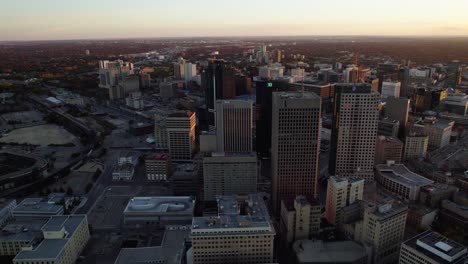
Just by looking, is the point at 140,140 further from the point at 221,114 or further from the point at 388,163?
the point at 388,163

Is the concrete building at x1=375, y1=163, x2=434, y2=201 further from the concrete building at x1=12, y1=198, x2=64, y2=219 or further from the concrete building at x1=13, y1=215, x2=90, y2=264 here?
the concrete building at x1=12, y1=198, x2=64, y2=219

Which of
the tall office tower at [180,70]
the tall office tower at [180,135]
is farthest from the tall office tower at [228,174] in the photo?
the tall office tower at [180,70]

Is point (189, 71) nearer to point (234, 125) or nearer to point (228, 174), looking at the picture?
point (234, 125)

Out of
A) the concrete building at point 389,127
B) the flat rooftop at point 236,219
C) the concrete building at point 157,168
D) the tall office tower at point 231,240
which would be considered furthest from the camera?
the concrete building at point 389,127

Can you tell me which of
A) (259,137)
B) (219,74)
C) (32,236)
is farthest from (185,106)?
(32,236)

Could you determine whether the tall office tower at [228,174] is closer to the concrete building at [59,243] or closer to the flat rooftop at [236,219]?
the flat rooftop at [236,219]
